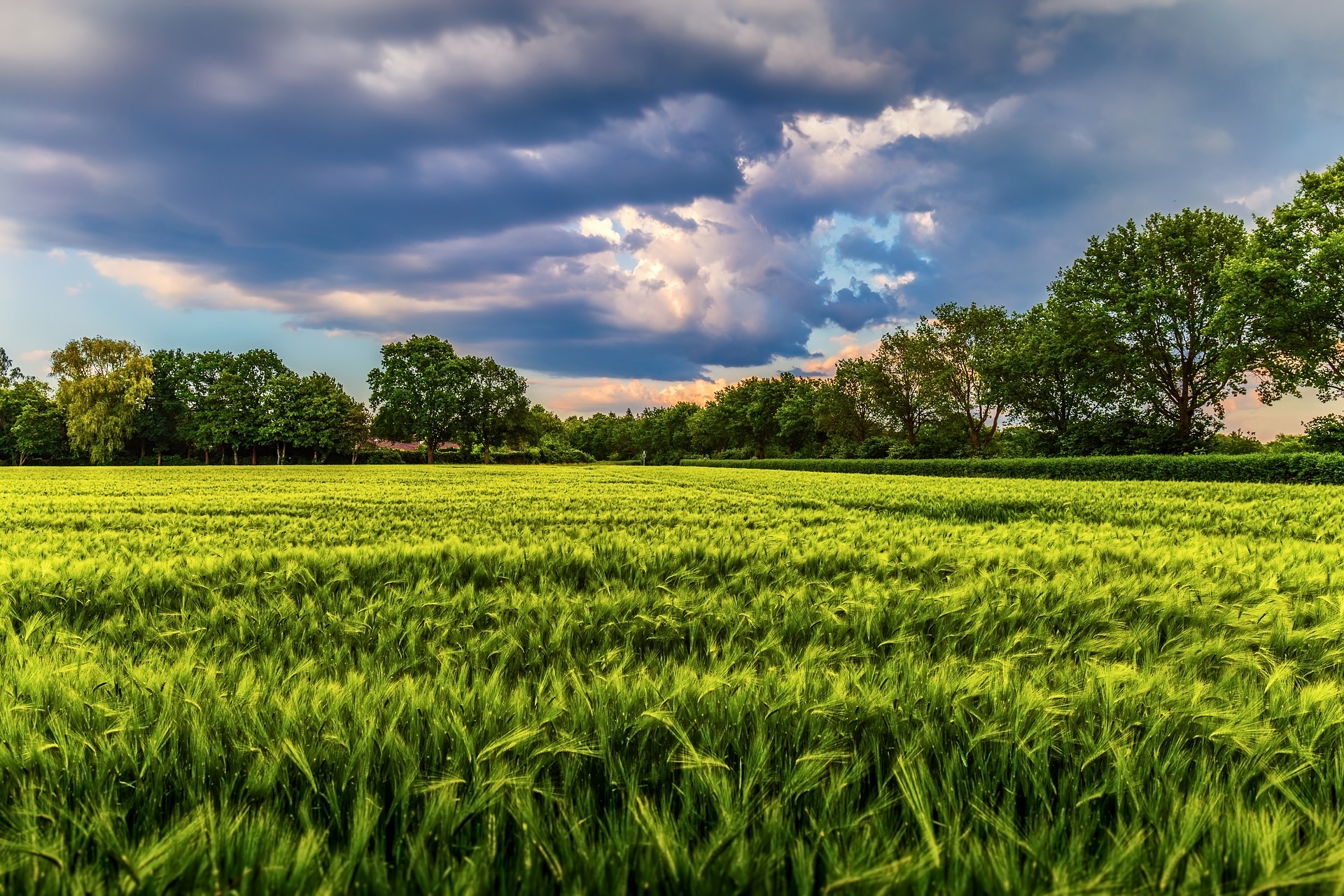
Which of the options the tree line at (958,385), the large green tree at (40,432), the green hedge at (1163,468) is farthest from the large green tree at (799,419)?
the large green tree at (40,432)

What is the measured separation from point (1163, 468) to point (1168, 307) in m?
14.7

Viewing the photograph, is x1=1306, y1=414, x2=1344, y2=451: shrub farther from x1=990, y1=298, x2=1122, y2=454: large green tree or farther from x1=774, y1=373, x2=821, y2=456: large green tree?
x1=774, y1=373, x2=821, y2=456: large green tree

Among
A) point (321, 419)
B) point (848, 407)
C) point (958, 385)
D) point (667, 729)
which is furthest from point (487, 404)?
point (667, 729)

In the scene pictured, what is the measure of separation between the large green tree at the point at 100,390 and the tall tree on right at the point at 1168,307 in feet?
254

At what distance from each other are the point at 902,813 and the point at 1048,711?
2.29ft

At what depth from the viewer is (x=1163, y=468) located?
2394 cm

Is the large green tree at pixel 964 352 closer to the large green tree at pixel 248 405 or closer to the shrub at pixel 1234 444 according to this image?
the shrub at pixel 1234 444

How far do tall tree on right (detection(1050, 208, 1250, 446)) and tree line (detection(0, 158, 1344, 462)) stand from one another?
0.09 m

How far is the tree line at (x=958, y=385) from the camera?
90.2ft

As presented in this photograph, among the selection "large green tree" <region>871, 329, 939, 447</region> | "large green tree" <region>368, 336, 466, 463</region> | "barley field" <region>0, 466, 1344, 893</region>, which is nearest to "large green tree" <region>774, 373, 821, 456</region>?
"large green tree" <region>871, 329, 939, 447</region>

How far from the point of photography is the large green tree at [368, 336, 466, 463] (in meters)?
60.0

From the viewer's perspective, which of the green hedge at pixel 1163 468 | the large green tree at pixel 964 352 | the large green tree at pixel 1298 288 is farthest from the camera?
the large green tree at pixel 964 352

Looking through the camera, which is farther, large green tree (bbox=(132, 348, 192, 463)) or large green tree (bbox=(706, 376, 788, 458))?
large green tree (bbox=(706, 376, 788, 458))

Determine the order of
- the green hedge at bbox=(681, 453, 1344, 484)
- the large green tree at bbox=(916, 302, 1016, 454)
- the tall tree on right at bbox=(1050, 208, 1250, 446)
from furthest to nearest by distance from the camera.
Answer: the large green tree at bbox=(916, 302, 1016, 454), the tall tree on right at bbox=(1050, 208, 1250, 446), the green hedge at bbox=(681, 453, 1344, 484)
